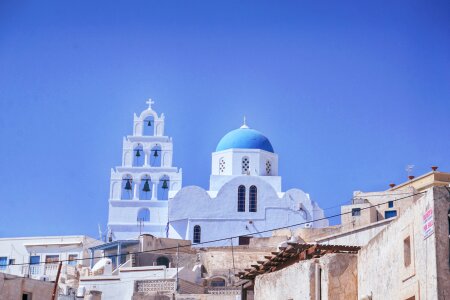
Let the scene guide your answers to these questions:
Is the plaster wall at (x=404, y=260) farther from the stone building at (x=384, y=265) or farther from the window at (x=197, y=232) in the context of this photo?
the window at (x=197, y=232)

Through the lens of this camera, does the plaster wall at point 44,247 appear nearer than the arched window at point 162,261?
No

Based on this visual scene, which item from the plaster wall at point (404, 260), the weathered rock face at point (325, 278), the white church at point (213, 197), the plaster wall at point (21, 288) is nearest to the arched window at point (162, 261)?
the white church at point (213, 197)

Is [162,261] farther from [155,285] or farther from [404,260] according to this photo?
[404,260]

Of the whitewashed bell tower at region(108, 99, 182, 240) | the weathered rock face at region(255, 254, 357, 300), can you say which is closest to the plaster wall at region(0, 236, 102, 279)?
the whitewashed bell tower at region(108, 99, 182, 240)

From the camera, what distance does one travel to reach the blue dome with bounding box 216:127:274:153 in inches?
2060

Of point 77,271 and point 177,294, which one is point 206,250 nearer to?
point 77,271

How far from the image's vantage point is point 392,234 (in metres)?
Result: 13.9

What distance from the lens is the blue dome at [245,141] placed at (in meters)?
52.3

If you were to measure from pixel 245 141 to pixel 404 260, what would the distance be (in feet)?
128

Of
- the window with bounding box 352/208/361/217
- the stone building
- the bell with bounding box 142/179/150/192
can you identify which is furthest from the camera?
the bell with bounding box 142/179/150/192

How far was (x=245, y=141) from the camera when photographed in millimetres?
52312

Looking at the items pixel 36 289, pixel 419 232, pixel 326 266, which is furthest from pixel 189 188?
pixel 419 232

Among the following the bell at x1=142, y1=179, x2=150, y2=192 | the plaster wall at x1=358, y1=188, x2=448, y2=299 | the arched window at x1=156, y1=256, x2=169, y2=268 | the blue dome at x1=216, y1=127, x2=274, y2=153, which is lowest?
the plaster wall at x1=358, y1=188, x2=448, y2=299

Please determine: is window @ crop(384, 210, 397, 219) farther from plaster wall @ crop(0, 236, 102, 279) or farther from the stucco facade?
plaster wall @ crop(0, 236, 102, 279)
